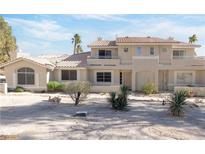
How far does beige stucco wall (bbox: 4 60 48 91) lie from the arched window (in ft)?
1.21

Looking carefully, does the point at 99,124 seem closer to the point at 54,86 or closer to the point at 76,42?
the point at 54,86

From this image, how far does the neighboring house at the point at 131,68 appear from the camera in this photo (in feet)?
105

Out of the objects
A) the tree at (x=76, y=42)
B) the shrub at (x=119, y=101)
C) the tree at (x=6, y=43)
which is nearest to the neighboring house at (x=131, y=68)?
the shrub at (x=119, y=101)

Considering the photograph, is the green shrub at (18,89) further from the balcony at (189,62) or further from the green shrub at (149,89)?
the balcony at (189,62)

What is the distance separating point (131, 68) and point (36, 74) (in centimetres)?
1064

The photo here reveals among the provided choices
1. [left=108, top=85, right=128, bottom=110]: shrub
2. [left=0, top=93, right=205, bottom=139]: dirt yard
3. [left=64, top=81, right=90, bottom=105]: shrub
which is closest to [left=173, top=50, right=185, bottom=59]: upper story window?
[left=0, top=93, right=205, bottom=139]: dirt yard

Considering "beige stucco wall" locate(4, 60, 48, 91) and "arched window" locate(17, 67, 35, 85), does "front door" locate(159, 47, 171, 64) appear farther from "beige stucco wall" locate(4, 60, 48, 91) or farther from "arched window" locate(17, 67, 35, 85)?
"arched window" locate(17, 67, 35, 85)

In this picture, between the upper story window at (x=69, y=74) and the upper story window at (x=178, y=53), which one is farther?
the upper story window at (x=178, y=53)

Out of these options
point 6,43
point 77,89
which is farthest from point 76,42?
point 77,89

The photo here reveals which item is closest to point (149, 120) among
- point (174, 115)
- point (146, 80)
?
point (174, 115)

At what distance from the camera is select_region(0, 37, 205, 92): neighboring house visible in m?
31.9

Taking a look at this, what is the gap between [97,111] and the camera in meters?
17.9

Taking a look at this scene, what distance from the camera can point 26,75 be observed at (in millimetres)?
Answer: 31297
